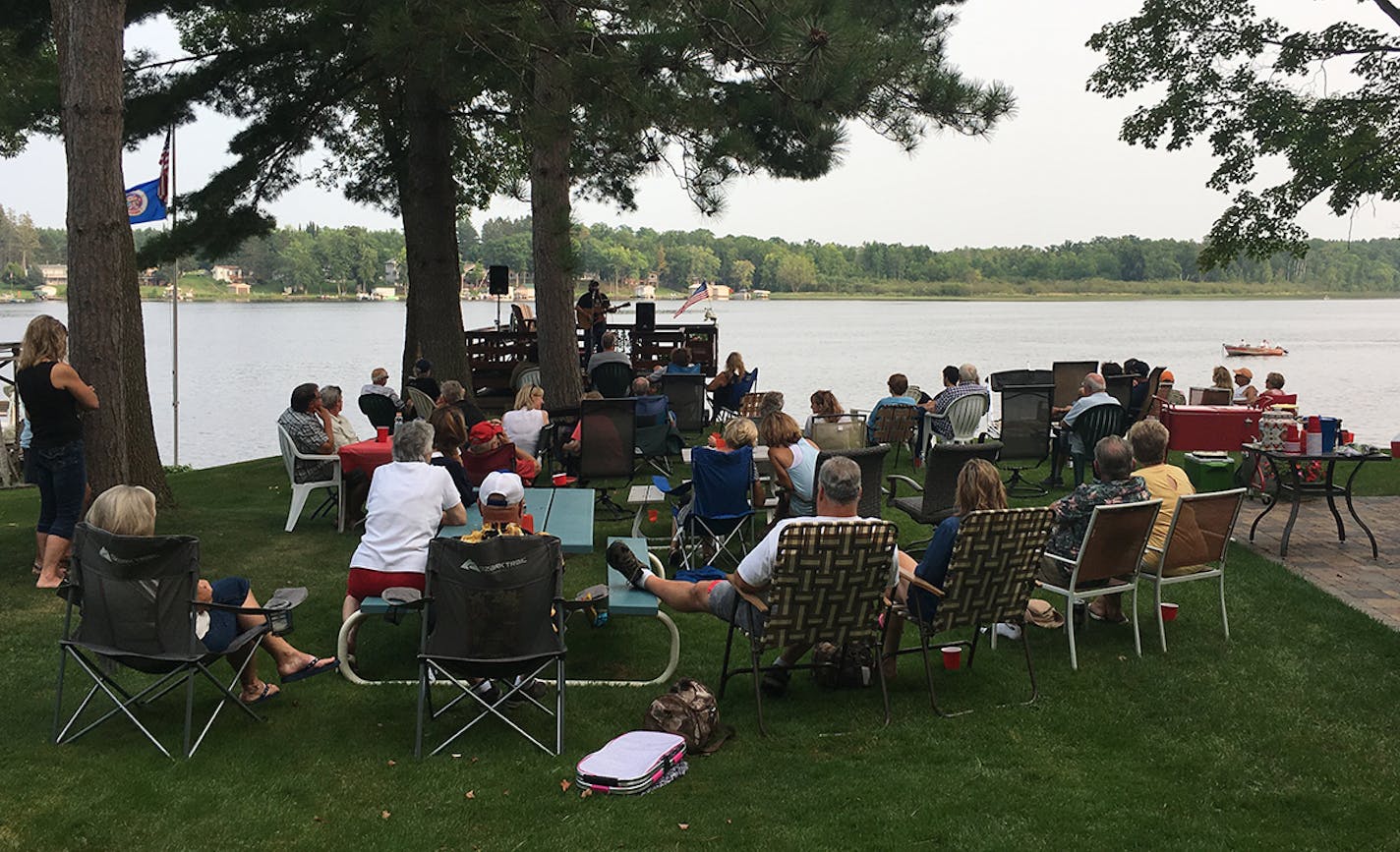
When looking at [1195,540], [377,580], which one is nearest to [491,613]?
[377,580]

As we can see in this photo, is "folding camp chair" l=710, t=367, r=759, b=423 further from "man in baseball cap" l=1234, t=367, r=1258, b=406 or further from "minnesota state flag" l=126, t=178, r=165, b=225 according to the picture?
"minnesota state flag" l=126, t=178, r=165, b=225

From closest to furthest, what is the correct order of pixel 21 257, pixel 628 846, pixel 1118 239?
pixel 628 846, pixel 21 257, pixel 1118 239

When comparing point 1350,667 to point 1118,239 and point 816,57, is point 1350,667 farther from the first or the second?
point 1118,239

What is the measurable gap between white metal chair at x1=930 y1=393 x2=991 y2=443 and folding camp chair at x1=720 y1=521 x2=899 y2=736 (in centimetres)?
624

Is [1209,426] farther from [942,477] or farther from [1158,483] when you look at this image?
[1158,483]

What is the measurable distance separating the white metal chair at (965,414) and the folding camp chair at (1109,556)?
5.13 metres

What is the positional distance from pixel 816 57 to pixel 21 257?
81090 mm

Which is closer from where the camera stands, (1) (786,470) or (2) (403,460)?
(2) (403,460)

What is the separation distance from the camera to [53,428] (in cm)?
607

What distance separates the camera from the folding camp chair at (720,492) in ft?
21.5

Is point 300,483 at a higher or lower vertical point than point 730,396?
lower

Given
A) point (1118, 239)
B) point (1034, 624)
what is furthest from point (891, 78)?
point (1118, 239)

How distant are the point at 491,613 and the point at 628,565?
0.95 metres

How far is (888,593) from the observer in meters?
4.72
